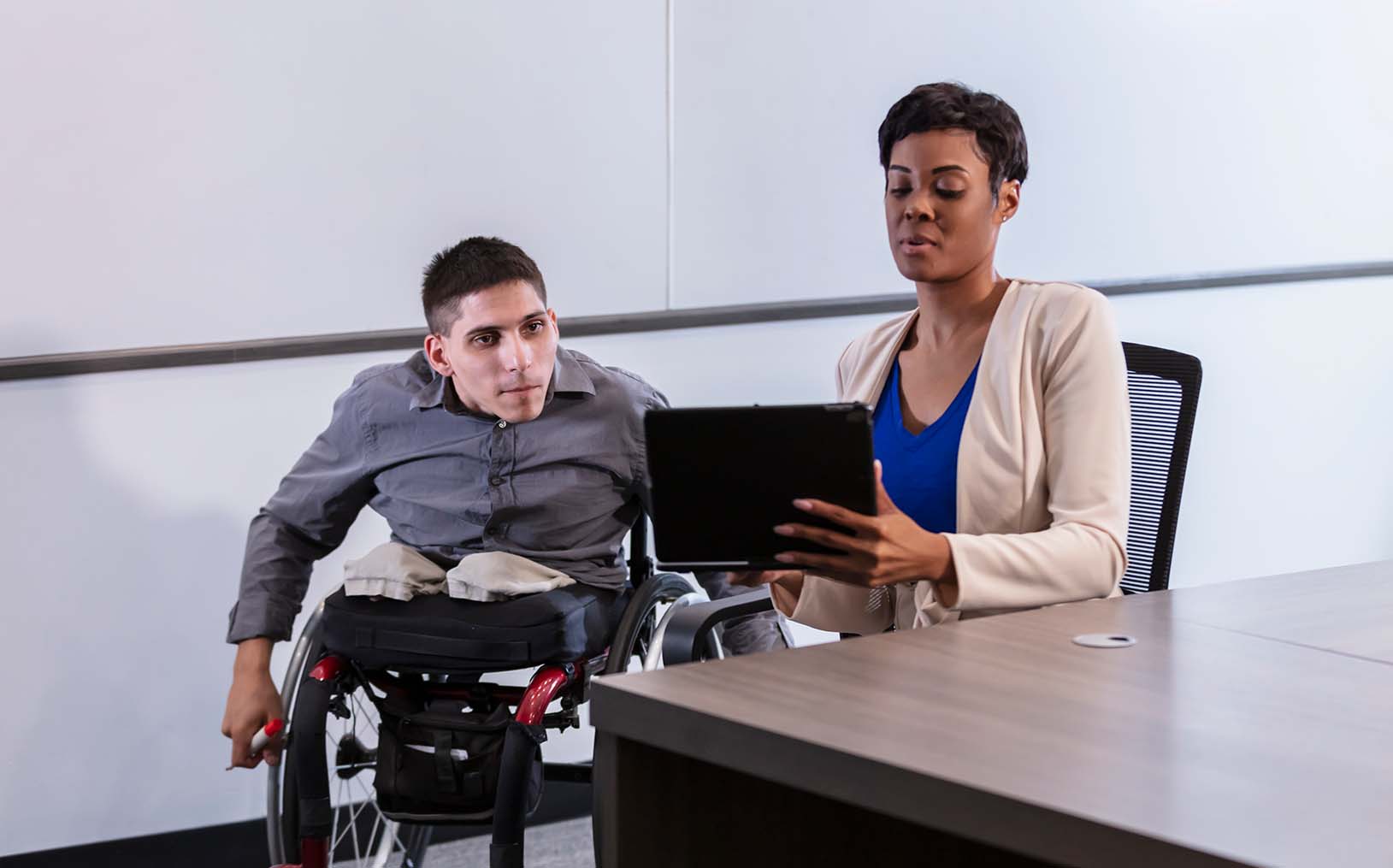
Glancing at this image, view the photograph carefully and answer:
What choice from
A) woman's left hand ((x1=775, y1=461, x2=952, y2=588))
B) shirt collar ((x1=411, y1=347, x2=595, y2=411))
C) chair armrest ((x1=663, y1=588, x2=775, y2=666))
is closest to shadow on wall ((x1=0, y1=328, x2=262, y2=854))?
shirt collar ((x1=411, y1=347, x2=595, y2=411))

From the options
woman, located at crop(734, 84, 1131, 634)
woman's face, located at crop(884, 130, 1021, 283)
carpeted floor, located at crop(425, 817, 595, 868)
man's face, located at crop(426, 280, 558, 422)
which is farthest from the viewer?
carpeted floor, located at crop(425, 817, 595, 868)

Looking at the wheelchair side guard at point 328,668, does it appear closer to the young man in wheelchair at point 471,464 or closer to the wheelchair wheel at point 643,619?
the young man in wheelchair at point 471,464

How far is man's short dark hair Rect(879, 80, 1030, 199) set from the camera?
5.79 ft

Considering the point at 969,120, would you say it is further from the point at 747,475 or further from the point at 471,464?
the point at 471,464

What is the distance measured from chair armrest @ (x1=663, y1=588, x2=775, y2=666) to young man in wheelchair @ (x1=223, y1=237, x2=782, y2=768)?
287 mm

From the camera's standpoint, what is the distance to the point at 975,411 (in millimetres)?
1681

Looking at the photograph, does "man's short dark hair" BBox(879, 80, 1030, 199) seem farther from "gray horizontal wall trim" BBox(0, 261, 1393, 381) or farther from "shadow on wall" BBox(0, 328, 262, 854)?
"shadow on wall" BBox(0, 328, 262, 854)

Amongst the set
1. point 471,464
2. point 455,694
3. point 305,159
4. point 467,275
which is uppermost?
point 305,159

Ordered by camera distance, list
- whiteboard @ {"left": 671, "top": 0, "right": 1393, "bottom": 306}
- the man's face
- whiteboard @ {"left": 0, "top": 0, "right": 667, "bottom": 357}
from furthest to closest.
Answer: whiteboard @ {"left": 671, "top": 0, "right": 1393, "bottom": 306} < whiteboard @ {"left": 0, "top": 0, "right": 667, "bottom": 357} < the man's face

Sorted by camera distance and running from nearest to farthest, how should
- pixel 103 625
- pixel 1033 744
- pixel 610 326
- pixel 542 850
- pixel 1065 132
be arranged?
pixel 1033 744 → pixel 103 625 → pixel 542 850 → pixel 610 326 → pixel 1065 132

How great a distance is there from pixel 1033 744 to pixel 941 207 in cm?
92

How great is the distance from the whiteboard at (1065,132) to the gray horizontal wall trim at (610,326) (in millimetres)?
28

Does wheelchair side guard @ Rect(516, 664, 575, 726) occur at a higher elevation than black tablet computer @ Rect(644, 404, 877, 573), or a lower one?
lower

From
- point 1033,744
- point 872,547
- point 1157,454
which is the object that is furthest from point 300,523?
point 1033,744
